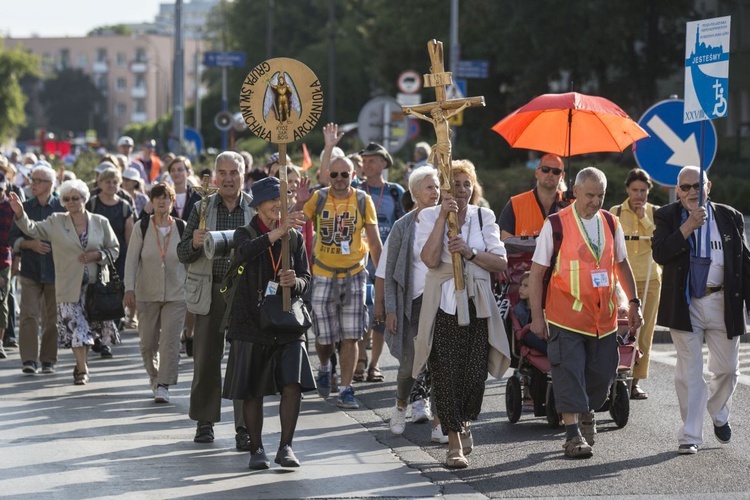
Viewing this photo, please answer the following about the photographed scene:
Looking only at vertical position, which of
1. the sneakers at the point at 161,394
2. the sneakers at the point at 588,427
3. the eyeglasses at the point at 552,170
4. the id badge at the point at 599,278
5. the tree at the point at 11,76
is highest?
the tree at the point at 11,76

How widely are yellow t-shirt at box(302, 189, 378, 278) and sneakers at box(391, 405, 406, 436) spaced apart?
6.48 feet

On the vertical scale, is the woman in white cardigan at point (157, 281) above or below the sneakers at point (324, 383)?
above

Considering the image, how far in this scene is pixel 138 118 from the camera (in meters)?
176

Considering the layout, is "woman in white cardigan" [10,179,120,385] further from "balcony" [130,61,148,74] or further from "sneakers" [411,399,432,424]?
"balcony" [130,61,148,74]

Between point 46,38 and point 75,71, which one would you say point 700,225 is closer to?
point 75,71

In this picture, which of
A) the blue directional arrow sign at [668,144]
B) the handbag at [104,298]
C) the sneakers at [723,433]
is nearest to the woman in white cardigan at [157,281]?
the handbag at [104,298]

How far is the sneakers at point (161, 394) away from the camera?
11.7 metres

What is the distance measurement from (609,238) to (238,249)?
237 cm

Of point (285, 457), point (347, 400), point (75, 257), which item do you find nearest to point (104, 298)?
point (75, 257)

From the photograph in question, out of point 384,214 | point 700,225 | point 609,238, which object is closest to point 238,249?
point 609,238

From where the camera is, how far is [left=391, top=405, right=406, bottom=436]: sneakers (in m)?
10.1

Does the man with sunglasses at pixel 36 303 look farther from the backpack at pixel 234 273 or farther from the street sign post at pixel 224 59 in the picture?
the street sign post at pixel 224 59

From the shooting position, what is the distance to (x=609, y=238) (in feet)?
30.7

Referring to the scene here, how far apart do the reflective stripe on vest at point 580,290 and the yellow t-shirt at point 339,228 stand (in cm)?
284
